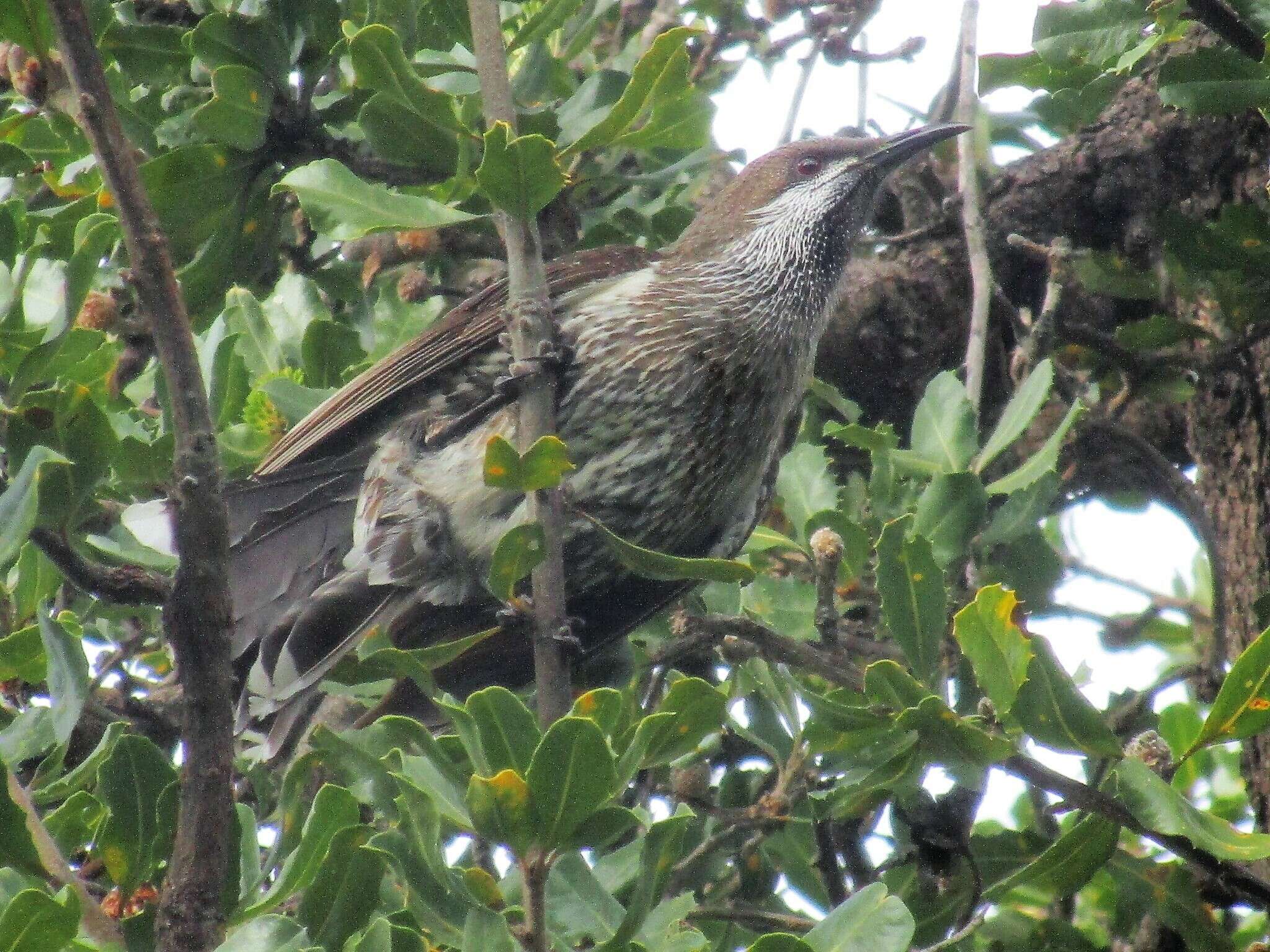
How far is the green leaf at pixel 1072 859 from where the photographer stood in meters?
1.92

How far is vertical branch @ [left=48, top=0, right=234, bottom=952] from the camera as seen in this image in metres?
1.66

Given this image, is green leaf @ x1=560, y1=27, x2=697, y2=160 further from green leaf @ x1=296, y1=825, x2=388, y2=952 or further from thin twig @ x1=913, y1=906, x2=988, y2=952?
thin twig @ x1=913, y1=906, x2=988, y2=952

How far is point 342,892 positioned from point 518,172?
0.99 metres

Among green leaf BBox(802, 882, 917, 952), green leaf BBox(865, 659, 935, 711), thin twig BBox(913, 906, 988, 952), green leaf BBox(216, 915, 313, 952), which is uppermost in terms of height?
green leaf BBox(216, 915, 313, 952)

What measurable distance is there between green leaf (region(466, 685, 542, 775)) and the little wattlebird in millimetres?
1214

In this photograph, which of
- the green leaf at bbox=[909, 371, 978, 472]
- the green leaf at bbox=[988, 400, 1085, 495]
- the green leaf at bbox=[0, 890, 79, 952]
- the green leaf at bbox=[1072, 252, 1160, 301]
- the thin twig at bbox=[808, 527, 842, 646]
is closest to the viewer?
the green leaf at bbox=[0, 890, 79, 952]

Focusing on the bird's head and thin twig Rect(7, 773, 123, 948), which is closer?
thin twig Rect(7, 773, 123, 948)

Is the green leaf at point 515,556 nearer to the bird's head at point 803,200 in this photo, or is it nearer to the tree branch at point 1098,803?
the tree branch at point 1098,803

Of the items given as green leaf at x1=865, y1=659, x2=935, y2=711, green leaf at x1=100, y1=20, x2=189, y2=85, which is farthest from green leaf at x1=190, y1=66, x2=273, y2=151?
green leaf at x1=865, y1=659, x2=935, y2=711

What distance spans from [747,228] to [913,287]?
1.82ft

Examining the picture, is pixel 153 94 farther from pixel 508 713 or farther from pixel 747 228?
pixel 508 713

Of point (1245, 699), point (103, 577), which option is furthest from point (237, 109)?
point (1245, 699)

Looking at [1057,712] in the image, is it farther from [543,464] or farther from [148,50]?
[148,50]

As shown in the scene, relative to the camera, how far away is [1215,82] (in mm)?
2422
